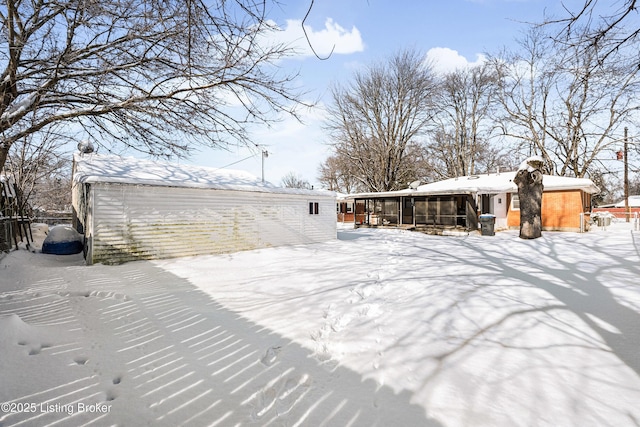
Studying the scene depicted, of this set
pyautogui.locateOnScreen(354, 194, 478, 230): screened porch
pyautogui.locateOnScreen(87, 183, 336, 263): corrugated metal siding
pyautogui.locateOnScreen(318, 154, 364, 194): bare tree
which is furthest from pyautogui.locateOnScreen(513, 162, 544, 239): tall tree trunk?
pyautogui.locateOnScreen(318, 154, 364, 194): bare tree

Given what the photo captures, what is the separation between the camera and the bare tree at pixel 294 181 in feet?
159

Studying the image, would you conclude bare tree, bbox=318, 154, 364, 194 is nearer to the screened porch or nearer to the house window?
the screened porch

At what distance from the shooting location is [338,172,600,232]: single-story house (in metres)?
15.6

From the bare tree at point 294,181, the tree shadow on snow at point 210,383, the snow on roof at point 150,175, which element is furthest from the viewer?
the bare tree at point 294,181

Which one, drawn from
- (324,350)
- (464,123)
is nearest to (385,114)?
(464,123)

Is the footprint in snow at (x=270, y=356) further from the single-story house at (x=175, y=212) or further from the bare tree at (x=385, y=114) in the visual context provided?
the bare tree at (x=385, y=114)

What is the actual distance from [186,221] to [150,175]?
1.90 meters

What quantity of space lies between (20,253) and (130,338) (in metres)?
7.98

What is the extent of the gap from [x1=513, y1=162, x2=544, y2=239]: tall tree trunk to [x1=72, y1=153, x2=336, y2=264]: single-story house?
29.1ft

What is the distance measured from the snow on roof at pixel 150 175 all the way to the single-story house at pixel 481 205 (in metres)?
9.47

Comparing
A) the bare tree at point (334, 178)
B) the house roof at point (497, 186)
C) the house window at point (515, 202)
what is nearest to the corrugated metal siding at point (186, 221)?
the house roof at point (497, 186)

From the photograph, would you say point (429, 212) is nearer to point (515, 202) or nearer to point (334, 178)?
point (515, 202)

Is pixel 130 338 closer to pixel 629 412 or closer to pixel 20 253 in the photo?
pixel 629 412

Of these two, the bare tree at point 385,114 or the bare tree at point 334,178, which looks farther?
the bare tree at point 334,178
